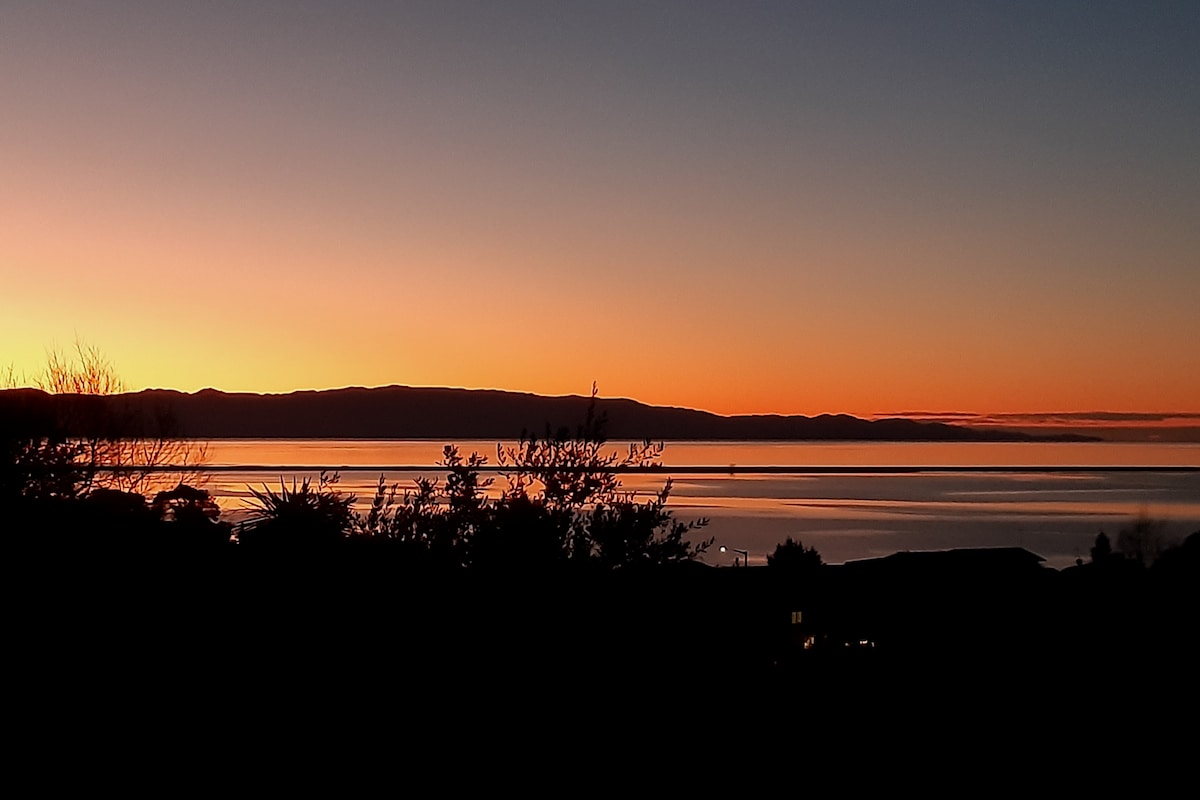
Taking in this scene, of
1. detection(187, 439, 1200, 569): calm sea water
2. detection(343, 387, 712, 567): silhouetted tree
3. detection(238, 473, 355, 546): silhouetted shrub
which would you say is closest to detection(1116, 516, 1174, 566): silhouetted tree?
detection(187, 439, 1200, 569): calm sea water

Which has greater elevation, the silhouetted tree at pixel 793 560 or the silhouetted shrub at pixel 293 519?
the silhouetted shrub at pixel 293 519

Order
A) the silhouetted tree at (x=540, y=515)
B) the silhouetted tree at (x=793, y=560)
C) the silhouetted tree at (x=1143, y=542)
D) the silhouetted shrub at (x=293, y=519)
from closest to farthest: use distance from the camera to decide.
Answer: the silhouetted shrub at (x=293, y=519)
the silhouetted tree at (x=540, y=515)
the silhouetted tree at (x=793, y=560)
the silhouetted tree at (x=1143, y=542)

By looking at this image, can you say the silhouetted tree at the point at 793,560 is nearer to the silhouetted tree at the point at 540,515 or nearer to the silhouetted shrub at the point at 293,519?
the silhouetted tree at the point at 540,515

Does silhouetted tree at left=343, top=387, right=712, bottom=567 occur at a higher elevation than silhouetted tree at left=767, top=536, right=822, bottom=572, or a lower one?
higher

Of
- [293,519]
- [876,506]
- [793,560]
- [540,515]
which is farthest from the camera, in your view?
[876,506]

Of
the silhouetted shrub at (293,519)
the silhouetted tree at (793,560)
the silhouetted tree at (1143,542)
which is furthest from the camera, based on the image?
the silhouetted tree at (1143,542)

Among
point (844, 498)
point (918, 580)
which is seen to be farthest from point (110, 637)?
point (844, 498)

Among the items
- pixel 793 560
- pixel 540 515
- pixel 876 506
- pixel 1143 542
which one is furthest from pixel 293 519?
pixel 876 506

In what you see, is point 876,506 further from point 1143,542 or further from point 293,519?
point 293,519

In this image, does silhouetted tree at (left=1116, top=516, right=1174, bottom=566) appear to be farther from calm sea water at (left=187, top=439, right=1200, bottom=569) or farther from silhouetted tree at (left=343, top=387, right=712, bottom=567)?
silhouetted tree at (left=343, top=387, right=712, bottom=567)

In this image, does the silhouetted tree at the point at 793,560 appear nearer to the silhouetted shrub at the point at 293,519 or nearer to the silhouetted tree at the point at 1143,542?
the silhouetted tree at the point at 1143,542

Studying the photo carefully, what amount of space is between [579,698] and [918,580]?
38.7 m

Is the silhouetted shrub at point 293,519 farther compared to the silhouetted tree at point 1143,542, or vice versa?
the silhouetted tree at point 1143,542

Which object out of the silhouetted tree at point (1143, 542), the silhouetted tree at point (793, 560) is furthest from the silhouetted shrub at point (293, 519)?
the silhouetted tree at point (1143, 542)
